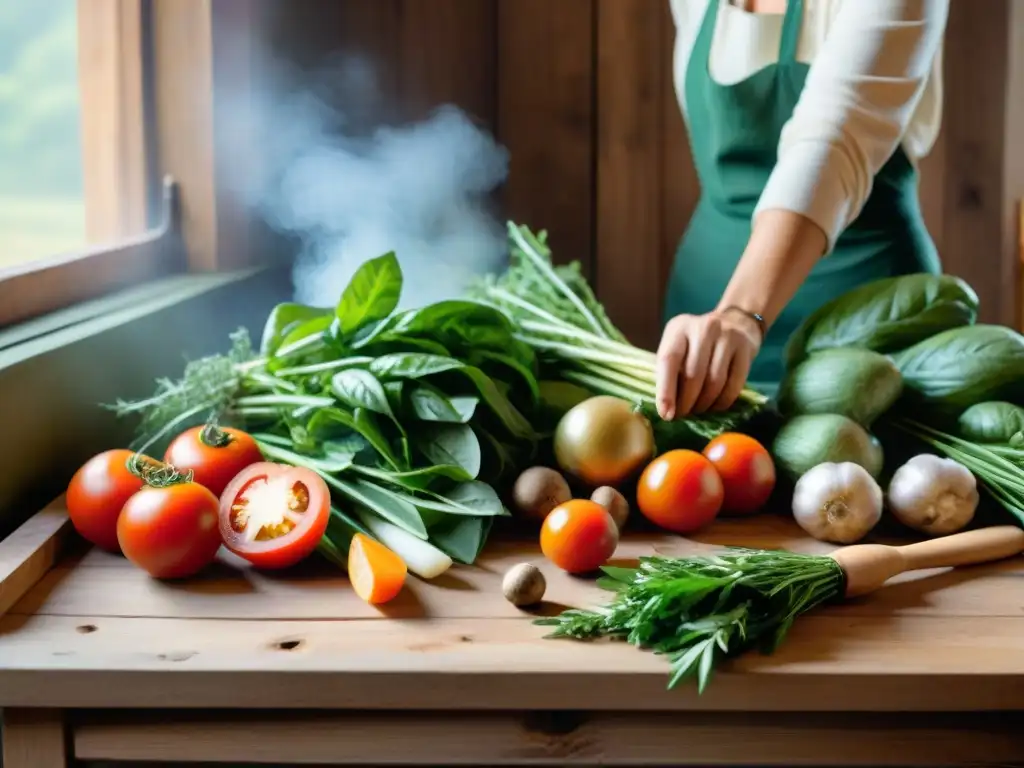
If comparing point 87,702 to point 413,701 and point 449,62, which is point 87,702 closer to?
point 413,701

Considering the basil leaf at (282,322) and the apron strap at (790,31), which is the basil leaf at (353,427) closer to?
the basil leaf at (282,322)

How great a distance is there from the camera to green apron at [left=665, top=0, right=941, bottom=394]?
5.65 ft

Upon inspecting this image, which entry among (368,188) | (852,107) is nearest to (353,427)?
(852,107)

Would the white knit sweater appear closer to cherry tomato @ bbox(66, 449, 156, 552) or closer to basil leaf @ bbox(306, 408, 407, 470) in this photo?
basil leaf @ bbox(306, 408, 407, 470)

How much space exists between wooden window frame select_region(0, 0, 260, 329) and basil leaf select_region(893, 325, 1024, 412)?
44.0 inches

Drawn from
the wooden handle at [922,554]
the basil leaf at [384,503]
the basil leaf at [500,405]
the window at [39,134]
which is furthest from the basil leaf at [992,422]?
the window at [39,134]

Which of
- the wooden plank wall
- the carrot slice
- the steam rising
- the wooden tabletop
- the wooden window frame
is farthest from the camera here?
the wooden plank wall

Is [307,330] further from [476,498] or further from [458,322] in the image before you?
[476,498]

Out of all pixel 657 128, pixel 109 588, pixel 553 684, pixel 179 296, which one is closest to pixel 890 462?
pixel 553 684

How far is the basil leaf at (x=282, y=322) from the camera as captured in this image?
1252 millimetres

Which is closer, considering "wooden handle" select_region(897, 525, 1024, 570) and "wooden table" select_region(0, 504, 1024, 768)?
"wooden table" select_region(0, 504, 1024, 768)

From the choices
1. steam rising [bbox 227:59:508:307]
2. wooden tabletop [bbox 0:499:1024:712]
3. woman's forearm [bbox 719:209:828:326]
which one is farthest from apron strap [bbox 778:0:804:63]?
wooden tabletop [bbox 0:499:1024:712]

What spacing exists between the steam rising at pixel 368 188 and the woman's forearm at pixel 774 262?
52cm

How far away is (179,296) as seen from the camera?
1594 mm
